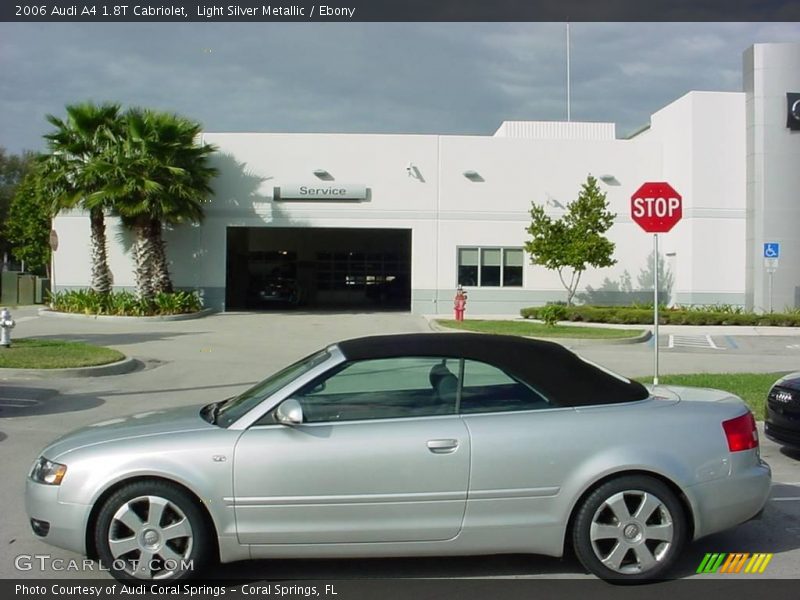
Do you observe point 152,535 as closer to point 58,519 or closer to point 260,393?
point 58,519

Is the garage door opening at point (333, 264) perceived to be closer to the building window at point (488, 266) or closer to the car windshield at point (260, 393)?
the building window at point (488, 266)

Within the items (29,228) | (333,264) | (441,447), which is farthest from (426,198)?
(441,447)

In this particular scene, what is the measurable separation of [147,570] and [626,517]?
279 centimetres

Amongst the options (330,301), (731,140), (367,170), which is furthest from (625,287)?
(330,301)

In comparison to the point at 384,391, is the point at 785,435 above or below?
below

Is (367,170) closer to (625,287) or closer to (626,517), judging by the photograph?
(625,287)

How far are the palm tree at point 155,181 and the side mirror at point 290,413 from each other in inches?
966

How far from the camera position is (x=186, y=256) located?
32250 mm

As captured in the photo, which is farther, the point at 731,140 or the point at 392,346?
the point at 731,140

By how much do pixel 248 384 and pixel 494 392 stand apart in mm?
9121

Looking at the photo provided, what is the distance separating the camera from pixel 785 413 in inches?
306

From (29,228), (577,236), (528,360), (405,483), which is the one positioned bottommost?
(405,483)

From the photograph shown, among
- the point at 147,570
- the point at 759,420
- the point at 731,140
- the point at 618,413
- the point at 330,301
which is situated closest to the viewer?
the point at 147,570

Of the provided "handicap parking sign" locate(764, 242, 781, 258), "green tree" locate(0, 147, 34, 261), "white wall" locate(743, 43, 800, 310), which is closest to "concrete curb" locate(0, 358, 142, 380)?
"handicap parking sign" locate(764, 242, 781, 258)
